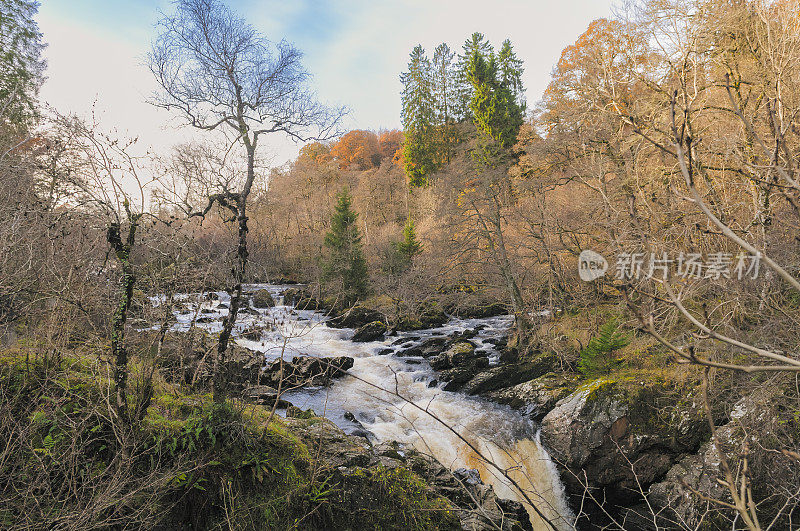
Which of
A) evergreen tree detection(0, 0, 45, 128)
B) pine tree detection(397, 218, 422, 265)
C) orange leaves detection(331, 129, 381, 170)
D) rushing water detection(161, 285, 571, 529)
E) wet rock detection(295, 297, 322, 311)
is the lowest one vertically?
rushing water detection(161, 285, 571, 529)

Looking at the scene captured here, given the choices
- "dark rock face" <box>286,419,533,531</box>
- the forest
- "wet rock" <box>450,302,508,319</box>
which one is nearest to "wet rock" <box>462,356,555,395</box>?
the forest

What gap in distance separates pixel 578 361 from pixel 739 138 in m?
5.78

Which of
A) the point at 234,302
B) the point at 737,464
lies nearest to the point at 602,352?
the point at 737,464

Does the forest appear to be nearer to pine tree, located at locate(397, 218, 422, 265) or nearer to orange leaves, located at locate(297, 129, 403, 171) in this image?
pine tree, located at locate(397, 218, 422, 265)

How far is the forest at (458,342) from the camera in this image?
12.8ft

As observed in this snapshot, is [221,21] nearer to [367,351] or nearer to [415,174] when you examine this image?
[367,351]

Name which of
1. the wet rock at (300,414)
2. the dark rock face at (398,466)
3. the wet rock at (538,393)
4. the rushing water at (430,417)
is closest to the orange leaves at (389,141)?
the rushing water at (430,417)

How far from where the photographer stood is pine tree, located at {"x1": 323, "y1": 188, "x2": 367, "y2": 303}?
23.0m

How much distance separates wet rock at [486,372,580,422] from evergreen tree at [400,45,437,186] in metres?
26.5

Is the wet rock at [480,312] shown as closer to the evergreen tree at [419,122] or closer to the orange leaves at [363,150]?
the evergreen tree at [419,122]

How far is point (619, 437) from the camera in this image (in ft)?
Answer: 25.3

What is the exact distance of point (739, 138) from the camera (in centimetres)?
735

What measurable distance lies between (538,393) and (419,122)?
29.7 metres

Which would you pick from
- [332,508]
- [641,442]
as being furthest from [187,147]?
[641,442]
